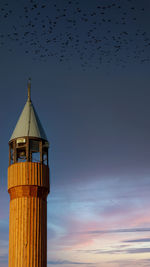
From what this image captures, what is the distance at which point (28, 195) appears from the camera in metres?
41.9

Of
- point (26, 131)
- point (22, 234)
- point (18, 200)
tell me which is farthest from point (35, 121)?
point (22, 234)

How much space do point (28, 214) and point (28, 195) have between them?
1.78 metres

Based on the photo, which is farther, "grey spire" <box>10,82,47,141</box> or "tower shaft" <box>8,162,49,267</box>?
"grey spire" <box>10,82,47,141</box>

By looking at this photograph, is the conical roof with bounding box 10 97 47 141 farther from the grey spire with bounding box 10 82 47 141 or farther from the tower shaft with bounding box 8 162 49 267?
the tower shaft with bounding box 8 162 49 267

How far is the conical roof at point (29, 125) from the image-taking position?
43.8 m

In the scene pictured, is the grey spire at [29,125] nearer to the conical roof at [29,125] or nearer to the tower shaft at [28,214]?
the conical roof at [29,125]

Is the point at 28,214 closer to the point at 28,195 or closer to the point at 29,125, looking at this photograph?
the point at 28,195

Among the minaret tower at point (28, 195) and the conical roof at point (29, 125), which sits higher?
the conical roof at point (29, 125)

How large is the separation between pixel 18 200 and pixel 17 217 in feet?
5.22

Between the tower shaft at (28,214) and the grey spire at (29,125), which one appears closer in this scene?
the tower shaft at (28,214)

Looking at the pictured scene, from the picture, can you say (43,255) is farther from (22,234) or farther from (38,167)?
(38,167)

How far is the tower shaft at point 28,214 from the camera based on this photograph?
40.4 meters

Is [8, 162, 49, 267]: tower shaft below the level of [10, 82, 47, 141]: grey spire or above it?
below

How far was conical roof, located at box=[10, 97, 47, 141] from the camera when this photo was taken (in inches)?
A: 1725
